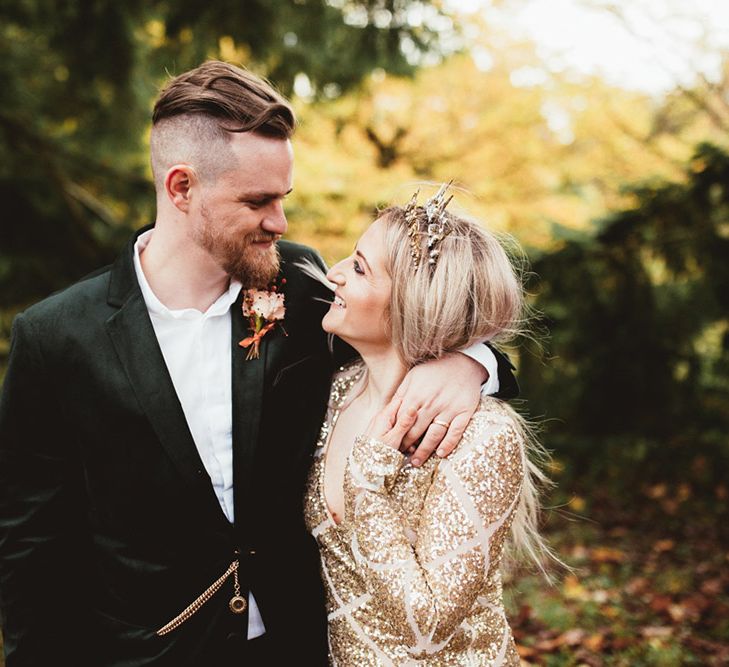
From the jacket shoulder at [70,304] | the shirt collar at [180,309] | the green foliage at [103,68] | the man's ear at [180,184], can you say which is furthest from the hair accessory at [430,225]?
the green foliage at [103,68]

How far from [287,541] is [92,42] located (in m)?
3.91

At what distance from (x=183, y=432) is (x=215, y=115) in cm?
99

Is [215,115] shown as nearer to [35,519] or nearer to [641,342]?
[35,519]

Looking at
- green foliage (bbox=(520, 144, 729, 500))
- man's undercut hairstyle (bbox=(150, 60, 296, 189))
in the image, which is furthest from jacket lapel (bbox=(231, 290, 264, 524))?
green foliage (bbox=(520, 144, 729, 500))

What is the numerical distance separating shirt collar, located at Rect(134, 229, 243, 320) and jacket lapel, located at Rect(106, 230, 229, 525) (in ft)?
0.30

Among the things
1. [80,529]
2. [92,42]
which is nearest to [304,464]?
[80,529]

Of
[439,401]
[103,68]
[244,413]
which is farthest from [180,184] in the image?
[103,68]

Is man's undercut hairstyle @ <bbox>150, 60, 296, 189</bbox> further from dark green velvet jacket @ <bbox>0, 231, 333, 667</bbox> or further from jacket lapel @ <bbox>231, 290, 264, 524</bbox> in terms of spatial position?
jacket lapel @ <bbox>231, 290, 264, 524</bbox>

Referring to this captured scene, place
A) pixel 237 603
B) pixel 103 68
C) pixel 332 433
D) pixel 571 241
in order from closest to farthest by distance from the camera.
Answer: pixel 237 603
pixel 332 433
pixel 103 68
pixel 571 241

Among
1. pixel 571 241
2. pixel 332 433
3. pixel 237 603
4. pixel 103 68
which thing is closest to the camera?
pixel 237 603

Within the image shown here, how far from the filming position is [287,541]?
208 centimetres

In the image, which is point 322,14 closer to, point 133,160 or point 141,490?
point 133,160

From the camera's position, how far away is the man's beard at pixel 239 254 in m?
2.17

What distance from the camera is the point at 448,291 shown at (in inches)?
76.6
